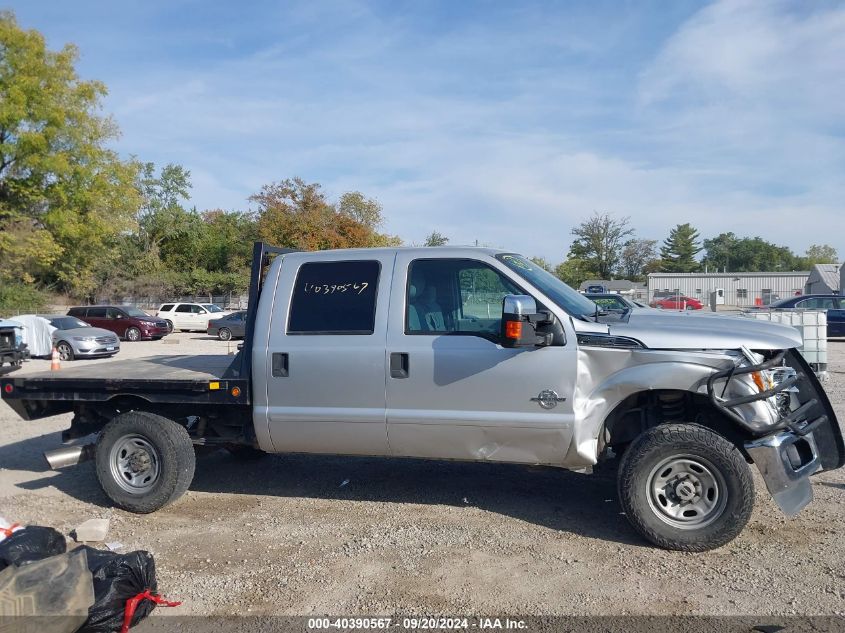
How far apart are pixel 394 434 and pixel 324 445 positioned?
0.60 meters

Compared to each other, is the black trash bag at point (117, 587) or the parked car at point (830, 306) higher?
the parked car at point (830, 306)

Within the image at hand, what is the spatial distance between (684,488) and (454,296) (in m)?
2.08

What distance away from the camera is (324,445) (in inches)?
214

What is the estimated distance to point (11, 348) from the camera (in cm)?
1511

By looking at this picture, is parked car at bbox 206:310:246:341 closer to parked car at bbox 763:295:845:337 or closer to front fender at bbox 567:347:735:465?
parked car at bbox 763:295:845:337

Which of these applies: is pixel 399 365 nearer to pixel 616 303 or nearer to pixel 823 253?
pixel 616 303

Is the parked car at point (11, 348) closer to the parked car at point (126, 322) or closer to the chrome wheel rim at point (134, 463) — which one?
the chrome wheel rim at point (134, 463)

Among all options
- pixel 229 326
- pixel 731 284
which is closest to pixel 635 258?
pixel 731 284

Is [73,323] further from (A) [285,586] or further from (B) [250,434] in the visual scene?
(A) [285,586]

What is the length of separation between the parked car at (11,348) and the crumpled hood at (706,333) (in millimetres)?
14178

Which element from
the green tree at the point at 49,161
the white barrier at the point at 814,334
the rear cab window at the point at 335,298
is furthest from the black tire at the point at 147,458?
the green tree at the point at 49,161

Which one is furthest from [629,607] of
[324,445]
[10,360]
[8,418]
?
[10,360]

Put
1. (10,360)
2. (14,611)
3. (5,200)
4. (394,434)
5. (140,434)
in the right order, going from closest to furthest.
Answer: (14,611) → (394,434) → (140,434) → (10,360) → (5,200)

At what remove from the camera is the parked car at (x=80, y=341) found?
64.3 feet
